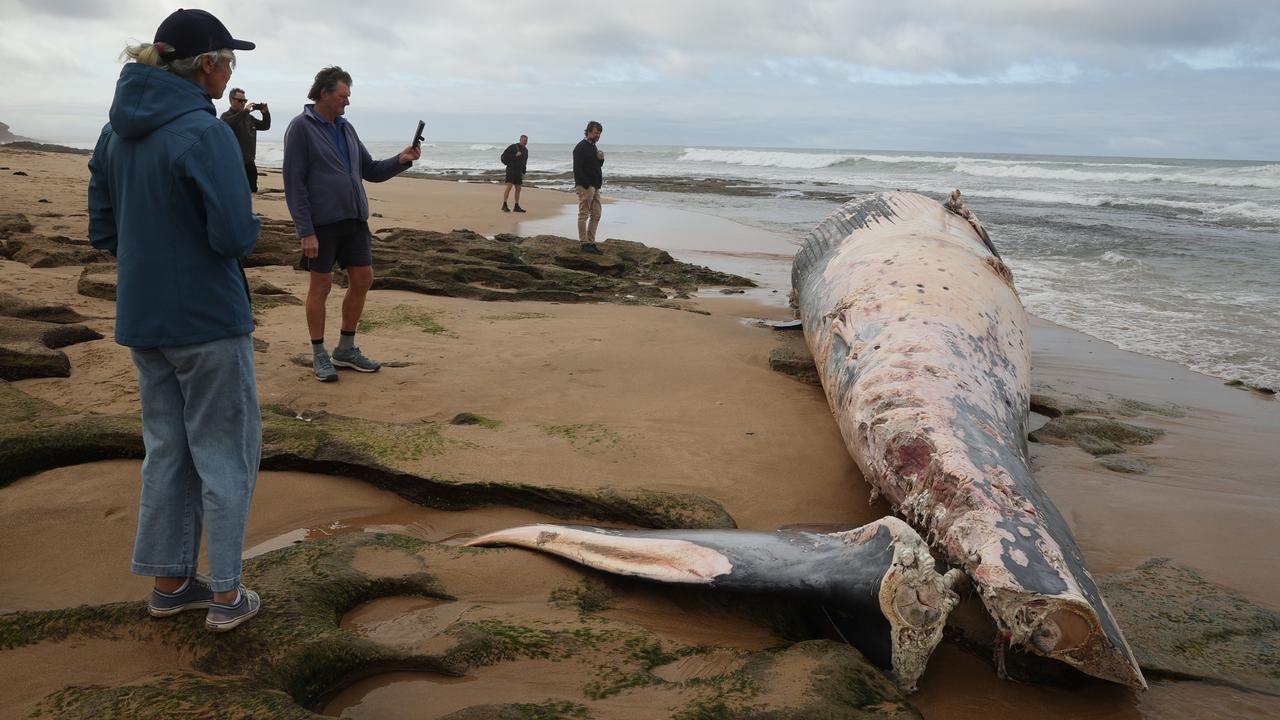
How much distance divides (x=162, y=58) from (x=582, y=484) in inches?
83.1

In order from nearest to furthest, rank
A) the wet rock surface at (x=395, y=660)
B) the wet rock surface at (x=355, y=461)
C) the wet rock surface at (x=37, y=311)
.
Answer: the wet rock surface at (x=395, y=660) < the wet rock surface at (x=355, y=461) < the wet rock surface at (x=37, y=311)

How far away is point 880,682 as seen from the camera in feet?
7.18

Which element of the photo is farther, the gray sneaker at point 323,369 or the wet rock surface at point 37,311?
the wet rock surface at point 37,311

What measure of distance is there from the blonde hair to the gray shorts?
2716 millimetres

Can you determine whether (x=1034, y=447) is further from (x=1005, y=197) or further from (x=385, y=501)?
(x=1005, y=197)

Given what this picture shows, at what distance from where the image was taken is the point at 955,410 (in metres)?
3.29

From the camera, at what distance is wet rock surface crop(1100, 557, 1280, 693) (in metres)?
2.54

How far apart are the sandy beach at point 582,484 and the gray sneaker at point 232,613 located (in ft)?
0.16

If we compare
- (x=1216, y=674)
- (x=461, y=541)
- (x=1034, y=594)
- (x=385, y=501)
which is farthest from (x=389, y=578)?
(x=1216, y=674)

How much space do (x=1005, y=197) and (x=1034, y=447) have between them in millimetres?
28211

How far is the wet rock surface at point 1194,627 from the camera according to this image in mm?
2543

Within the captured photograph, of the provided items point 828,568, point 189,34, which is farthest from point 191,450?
point 828,568

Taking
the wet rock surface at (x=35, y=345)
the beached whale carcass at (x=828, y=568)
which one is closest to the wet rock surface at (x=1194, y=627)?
the beached whale carcass at (x=828, y=568)

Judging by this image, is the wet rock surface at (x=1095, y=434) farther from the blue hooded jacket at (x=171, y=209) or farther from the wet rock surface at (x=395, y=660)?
the blue hooded jacket at (x=171, y=209)
